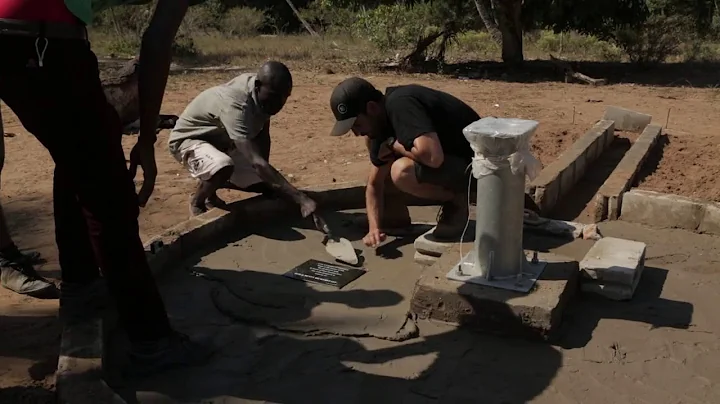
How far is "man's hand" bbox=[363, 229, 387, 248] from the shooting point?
15.0ft

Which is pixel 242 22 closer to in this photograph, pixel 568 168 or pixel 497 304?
pixel 568 168

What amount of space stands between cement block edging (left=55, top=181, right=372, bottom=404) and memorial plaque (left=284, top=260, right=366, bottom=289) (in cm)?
→ 69

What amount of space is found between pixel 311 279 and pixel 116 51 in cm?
1393

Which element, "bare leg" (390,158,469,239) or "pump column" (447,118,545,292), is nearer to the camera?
"pump column" (447,118,545,292)

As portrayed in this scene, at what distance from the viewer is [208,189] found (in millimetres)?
5062

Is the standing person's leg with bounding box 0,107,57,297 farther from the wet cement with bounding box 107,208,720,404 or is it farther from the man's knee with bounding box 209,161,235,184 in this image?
the man's knee with bounding box 209,161,235,184

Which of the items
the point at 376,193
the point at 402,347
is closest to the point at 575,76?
the point at 376,193

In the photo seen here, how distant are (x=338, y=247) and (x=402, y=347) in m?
1.24

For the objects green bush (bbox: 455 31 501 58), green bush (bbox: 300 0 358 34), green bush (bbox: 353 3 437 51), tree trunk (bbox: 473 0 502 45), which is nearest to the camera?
green bush (bbox: 353 3 437 51)

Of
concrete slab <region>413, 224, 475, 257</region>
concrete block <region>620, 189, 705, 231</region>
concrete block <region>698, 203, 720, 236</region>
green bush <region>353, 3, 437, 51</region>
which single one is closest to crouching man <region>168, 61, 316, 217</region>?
concrete slab <region>413, 224, 475, 257</region>

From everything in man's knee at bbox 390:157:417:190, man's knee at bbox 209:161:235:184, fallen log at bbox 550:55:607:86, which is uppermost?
man's knee at bbox 390:157:417:190

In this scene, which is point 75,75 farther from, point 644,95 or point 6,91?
point 644,95

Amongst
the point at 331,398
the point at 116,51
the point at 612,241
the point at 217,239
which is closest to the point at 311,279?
the point at 217,239

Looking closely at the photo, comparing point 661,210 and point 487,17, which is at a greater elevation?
point 487,17
